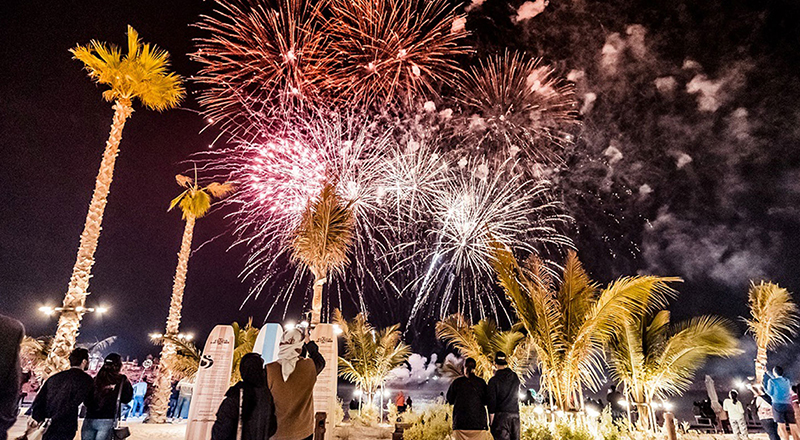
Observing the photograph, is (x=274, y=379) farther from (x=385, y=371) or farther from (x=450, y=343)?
(x=385, y=371)

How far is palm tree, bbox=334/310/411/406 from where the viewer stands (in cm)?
1745

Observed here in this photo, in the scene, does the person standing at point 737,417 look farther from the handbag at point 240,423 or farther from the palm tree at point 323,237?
the handbag at point 240,423

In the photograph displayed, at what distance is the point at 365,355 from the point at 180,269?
8.88m

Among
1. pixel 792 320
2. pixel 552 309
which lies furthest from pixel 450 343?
pixel 792 320

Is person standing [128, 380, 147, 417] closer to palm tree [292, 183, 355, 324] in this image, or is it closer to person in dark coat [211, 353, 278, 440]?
palm tree [292, 183, 355, 324]

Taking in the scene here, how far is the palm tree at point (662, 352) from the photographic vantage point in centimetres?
1013

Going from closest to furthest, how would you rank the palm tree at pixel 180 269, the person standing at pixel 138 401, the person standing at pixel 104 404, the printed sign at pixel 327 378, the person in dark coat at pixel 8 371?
1. the person in dark coat at pixel 8 371
2. the person standing at pixel 104 404
3. the printed sign at pixel 327 378
4. the palm tree at pixel 180 269
5. the person standing at pixel 138 401

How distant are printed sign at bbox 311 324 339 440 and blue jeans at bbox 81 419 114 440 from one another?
5037mm

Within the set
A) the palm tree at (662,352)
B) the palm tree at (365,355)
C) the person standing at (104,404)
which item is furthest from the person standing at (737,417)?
the person standing at (104,404)

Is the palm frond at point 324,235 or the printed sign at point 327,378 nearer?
the printed sign at point 327,378

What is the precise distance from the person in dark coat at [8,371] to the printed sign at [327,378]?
8052 mm

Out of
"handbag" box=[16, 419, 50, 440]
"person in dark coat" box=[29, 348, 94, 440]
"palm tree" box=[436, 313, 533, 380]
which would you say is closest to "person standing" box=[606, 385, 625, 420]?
"palm tree" box=[436, 313, 533, 380]

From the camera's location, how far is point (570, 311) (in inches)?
362

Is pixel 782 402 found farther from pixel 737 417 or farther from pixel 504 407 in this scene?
pixel 504 407
